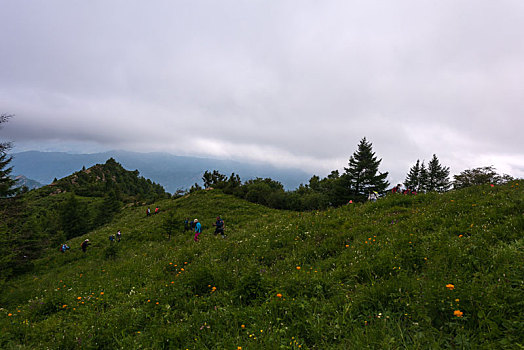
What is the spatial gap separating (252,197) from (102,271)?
3165 centimetres

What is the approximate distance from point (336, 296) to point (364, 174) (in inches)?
1867

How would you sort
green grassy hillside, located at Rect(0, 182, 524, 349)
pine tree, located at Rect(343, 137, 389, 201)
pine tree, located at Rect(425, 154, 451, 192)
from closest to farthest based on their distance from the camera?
green grassy hillside, located at Rect(0, 182, 524, 349) < pine tree, located at Rect(343, 137, 389, 201) < pine tree, located at Rect(425, 154, 451, 192)

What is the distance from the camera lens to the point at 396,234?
22.4ft

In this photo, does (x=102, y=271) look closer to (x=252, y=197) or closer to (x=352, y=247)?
(x=352, y=247)

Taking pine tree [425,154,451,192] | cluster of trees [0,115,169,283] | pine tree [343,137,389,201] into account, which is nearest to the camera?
cluster of trees [0,115,169,283]

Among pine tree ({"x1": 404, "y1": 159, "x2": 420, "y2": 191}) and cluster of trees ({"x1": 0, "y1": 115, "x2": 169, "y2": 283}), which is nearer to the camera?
cluster of trees ({"x1": 0, "y1": 115, "x2": 169, "y2": 283})

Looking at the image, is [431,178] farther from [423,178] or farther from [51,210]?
[51,210]

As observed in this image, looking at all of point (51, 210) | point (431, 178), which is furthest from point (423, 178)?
point (51, 210)

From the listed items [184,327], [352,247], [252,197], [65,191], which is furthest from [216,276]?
[65,191]

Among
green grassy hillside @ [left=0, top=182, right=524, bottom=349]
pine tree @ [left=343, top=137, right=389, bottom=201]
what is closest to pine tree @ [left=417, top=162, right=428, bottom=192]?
pine tree @ [left=343, top=137, right=389, bottom=201]

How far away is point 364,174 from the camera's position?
46.5 m

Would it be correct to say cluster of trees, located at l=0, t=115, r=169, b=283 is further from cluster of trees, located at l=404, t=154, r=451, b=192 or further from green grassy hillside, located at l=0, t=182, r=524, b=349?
cluster of trees, located at l=404, t=154, r=451, b=192

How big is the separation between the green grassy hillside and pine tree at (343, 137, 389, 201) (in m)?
39.8

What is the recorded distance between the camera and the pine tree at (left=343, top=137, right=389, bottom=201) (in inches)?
1821
